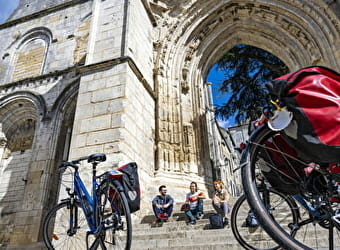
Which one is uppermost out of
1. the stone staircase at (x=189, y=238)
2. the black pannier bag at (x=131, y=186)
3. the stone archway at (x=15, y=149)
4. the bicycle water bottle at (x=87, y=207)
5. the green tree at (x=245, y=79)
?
the green tree at (x=245, y=79)

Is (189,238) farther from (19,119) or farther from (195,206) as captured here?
(19,119)

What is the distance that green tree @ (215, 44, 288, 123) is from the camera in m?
9.34

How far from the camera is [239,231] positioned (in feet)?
6.42

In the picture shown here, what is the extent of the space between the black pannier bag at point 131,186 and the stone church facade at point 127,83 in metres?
1.46

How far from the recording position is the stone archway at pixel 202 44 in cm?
611

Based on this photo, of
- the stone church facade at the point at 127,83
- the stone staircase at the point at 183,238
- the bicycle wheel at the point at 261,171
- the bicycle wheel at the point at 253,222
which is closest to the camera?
the bicycle wheel at the point at 261,171

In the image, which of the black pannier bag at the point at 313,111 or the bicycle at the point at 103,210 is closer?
the black pannier bag at the point at 313,111

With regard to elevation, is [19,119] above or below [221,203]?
above

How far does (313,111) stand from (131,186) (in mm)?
1568

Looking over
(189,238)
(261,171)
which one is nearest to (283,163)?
(261,171)

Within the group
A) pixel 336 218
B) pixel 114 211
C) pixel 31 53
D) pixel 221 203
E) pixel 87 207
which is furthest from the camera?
pixel 31 53

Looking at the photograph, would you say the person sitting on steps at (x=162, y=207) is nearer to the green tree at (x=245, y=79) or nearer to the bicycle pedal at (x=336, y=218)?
the bicycle pedal at (x=336, y=218)

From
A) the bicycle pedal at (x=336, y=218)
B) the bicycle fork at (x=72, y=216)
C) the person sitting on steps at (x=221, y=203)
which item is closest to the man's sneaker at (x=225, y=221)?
the person sitting on steps at (x=221, y=203)

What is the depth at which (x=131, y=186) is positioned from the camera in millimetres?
2168
